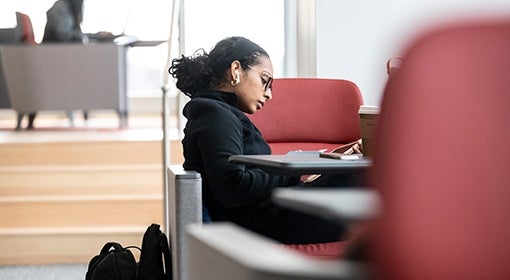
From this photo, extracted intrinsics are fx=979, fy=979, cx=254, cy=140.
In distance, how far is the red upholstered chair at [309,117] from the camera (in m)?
3.61

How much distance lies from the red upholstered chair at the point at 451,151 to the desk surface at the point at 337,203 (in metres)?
0.03

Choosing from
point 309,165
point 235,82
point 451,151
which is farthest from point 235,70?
point 451,151

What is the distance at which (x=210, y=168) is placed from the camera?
287cm

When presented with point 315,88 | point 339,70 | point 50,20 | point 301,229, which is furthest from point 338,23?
point 50,20

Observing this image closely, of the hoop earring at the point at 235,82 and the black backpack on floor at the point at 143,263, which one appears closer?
the black backpack on floor at the point at 143,263

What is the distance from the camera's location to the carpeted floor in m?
4.59

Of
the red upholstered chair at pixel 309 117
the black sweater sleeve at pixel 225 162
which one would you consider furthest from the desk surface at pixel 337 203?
the red upholstered chair at pixel 309 117

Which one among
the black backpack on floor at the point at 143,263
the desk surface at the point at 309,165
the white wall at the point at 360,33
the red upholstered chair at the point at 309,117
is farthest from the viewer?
the white wall at the point at 360,33

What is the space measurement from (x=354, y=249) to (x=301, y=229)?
1.88 metres

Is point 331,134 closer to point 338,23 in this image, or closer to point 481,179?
point 338,23

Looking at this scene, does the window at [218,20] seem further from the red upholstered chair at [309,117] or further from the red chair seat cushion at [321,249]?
the red chair seat cushion at [321,249]

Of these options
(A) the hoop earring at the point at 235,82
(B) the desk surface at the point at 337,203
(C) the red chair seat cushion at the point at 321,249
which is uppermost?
(A) the hoop earring at the point at 235,82

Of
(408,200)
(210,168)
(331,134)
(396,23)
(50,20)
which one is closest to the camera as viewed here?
(408,200)

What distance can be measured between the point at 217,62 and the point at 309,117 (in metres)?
0.60
